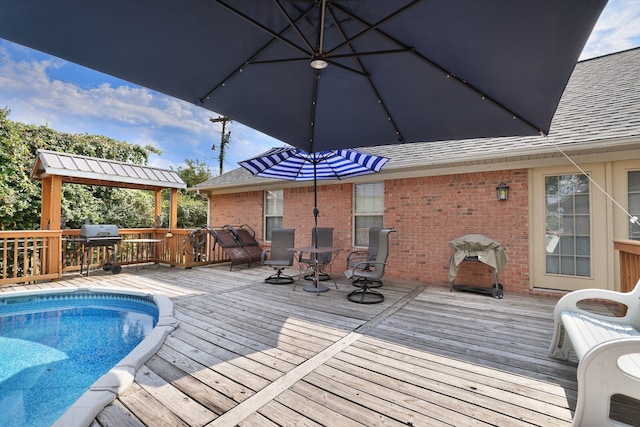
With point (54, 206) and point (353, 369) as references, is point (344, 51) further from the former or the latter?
point (54, 206)

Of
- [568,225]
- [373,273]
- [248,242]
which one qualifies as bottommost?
[373,273]

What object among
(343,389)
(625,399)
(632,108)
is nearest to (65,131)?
(343,389)

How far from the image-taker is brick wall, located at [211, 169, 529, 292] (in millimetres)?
5211

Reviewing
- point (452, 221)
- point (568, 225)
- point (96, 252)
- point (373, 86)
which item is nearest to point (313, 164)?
point (373, 86)

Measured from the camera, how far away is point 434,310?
4.11 metres

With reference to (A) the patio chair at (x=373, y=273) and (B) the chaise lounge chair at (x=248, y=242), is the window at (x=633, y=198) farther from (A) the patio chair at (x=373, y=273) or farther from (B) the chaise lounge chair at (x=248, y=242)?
(B) the chaise lounge chair at (x=248, y=242)

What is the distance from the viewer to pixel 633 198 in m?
4.39

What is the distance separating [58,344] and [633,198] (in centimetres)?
845

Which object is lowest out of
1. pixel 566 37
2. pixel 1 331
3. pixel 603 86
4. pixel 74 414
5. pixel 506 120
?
pixel 1 331

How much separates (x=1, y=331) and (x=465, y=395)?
5.62m

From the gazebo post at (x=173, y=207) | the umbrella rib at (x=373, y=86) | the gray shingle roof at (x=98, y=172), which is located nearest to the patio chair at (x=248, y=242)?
the gazebo post at (x=173, y=207)

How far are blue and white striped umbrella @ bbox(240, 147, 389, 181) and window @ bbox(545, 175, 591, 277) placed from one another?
10.2 ft

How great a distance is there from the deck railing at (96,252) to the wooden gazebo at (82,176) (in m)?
0.44

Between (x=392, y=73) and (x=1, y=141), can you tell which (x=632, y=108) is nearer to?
(x=392, y=73)
